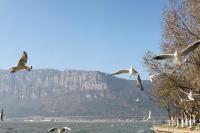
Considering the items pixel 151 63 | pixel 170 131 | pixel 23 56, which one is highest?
pixel 151 63

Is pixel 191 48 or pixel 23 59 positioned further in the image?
pixel 23 59

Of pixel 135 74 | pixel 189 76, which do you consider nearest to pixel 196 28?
pixel 189 76

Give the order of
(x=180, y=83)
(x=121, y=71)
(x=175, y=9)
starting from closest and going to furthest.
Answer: (x=121, y=71) → (x=175, y=9) → (x=180, y=83)

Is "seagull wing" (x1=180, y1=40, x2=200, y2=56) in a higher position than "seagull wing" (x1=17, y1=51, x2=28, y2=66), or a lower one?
lower

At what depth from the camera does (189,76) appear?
51469 mm

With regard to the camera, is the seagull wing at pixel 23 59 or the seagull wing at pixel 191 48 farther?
the seagull wing at pixel 23 59

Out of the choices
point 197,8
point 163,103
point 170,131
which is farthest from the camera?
point 163,103

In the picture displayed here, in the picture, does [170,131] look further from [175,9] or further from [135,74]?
[135,74]

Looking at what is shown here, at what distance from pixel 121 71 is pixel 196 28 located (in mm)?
28468

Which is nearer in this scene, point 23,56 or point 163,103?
point 23,56

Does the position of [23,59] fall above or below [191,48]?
above

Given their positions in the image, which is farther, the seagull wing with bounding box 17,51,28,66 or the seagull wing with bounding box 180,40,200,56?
the seagull wing with bounding box 17,51,28,66

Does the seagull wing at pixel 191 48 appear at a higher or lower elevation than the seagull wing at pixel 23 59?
lower

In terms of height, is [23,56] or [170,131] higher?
[23,56]
